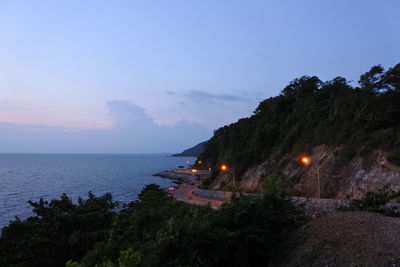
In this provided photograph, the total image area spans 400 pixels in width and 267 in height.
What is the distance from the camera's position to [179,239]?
7598 mm

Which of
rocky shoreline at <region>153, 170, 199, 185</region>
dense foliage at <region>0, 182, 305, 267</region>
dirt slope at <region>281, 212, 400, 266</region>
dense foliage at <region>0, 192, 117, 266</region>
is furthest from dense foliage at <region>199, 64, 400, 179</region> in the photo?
rocky shoreline at <region>153, 170, 199, 185</region>

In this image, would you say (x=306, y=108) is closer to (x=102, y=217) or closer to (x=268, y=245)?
(x=102, y=217)

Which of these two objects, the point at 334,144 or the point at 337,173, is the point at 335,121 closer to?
the point at 334,144

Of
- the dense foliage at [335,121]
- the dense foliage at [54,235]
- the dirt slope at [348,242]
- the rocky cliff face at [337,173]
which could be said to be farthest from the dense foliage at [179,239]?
the dense foliage at [335,121]

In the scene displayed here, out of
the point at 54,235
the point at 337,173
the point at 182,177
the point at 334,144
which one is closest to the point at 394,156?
the point at 337,173

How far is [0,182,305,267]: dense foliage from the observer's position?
7.41m

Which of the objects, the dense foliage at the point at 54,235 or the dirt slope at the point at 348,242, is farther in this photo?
the dense foliage at the point at 54,235

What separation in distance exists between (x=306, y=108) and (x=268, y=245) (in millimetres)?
40151

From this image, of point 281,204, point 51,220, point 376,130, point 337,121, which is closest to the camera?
point 281,204

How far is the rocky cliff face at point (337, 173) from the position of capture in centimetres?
2469

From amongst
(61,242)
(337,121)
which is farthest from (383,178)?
(61,242)

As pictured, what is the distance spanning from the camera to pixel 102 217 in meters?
24.4

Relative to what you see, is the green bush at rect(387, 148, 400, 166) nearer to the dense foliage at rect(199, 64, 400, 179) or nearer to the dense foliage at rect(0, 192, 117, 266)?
the dense foliage at rect(199, 64, 400, 179)

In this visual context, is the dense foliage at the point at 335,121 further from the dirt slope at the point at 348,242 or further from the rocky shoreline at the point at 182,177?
the rocky shoreline at the point at 182,177
